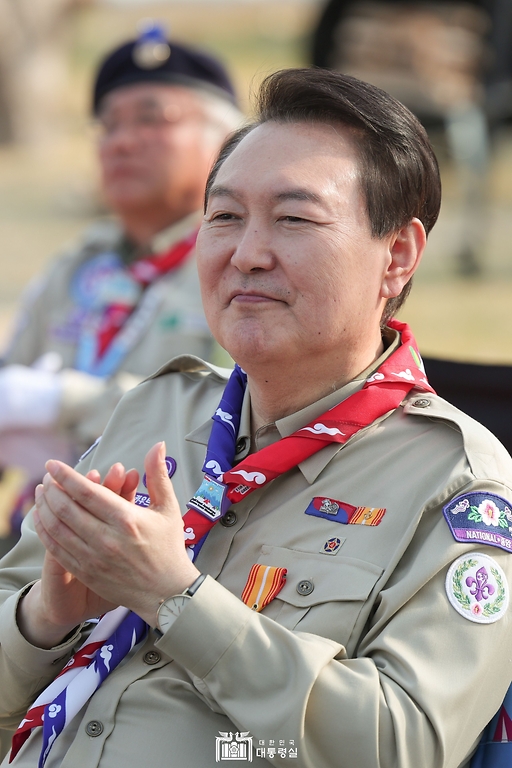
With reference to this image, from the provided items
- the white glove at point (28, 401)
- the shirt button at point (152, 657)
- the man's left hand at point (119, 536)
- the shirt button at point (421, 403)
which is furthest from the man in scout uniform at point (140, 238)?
the man's left hand at point (119, 536)

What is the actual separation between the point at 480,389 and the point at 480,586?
3.60 ft

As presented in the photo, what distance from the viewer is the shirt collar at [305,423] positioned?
1980 millimetres

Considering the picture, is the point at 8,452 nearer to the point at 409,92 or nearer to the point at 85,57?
the point at 409,92

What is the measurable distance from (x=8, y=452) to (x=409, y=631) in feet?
7.50

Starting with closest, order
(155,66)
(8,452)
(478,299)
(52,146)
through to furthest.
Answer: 1. (8,452)
2. (155,66)
3. (478,299)
4. (52,146)

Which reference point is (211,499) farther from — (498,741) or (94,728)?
(498,741)

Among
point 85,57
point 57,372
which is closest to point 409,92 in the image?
point 57,372

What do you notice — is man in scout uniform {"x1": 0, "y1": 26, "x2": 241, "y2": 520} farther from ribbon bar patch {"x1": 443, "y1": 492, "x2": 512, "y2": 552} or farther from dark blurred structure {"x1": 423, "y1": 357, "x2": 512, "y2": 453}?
ribbon bar patch {"x1": 443, "y1": 492, "x2": 512, "y2": 552}

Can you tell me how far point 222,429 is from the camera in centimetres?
215

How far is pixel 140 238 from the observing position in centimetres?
435

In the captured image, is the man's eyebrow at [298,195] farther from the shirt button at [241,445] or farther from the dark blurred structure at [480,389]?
the dark blurred structure at [480,389]

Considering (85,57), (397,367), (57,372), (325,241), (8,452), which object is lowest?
(8,452)

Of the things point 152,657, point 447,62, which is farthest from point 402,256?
point 447,62

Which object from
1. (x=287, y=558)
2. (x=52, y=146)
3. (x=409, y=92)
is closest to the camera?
(x=287, y=558)
